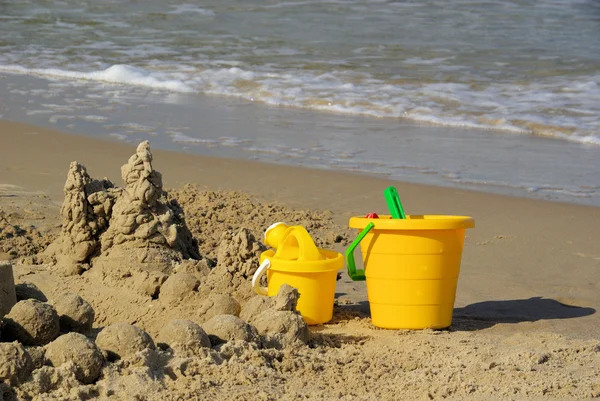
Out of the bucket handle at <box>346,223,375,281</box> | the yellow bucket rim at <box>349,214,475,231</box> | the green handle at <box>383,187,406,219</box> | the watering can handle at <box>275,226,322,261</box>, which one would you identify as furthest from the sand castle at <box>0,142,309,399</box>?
the green handle at <box>383,187,406,219</box>

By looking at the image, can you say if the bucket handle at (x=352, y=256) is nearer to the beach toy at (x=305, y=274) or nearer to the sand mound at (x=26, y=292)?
the beach toy at (x=305, y=274)

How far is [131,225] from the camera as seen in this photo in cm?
405

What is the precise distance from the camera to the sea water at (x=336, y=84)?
7.14m

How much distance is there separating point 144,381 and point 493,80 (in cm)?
896

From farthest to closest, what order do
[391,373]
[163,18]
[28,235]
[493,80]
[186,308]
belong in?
1. [163,18]
2. [493,80]
3. [28,235]
4. [186,308]
5. [391,373]

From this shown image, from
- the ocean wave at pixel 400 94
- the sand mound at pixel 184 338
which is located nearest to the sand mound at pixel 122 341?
the sand mound at pixel 184 338

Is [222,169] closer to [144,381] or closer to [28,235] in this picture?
[28,235]

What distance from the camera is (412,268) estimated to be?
142 inches

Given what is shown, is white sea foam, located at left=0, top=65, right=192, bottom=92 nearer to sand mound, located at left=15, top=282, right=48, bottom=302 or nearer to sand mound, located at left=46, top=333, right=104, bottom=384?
sand mound, located at left=15, top=282, right=48, bottom=302

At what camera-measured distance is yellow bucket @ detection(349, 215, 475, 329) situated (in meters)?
3.55

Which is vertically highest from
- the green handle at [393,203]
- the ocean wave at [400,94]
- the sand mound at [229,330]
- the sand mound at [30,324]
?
the ocean wave at [400,94]

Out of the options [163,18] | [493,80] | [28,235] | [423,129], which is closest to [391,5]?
[163,18]

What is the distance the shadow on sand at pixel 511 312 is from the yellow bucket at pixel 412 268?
22 cm

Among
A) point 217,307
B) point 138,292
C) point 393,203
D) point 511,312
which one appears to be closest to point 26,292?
point 138,292
